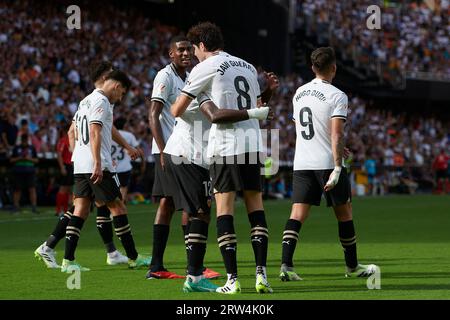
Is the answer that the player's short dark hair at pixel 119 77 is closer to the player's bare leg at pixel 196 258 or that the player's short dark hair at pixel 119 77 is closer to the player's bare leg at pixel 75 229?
the player's bare leg at pixel 75 229

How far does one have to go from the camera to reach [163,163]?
10258 mm

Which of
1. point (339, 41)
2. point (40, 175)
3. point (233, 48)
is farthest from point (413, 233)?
point (339, 41)

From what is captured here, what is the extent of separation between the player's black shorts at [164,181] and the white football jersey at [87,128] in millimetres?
855

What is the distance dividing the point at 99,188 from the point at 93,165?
1.04 ft

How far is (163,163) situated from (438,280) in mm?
3022

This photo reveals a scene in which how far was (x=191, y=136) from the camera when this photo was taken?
10.2 meters

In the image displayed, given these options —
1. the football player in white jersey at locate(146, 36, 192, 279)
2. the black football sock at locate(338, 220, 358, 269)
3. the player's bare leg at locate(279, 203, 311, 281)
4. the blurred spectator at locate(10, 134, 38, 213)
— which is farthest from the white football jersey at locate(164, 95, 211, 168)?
the blurred spectator at locate(10, 134, 38, 213)

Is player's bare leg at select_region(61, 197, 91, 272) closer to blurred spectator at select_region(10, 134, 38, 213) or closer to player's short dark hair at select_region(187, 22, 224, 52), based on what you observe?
player's short dark hair at select_region(187, 22, 224, 52)

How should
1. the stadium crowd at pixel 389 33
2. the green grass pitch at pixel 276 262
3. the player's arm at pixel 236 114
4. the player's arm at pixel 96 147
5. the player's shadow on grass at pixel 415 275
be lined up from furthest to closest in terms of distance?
1. the stadium crowd at pixel 389 33
2. the player's arm at pixel 96 147
3. the player's shadow on grass at pixel 415 275
4. the green grass pitch at pixel 276 262
5. the player's arm at pixel 236 114

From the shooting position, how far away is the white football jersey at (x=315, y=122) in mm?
10656

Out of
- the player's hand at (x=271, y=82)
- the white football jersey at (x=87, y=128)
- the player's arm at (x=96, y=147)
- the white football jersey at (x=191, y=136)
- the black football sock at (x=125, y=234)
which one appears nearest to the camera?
the player's hand at (x=271, y=82)

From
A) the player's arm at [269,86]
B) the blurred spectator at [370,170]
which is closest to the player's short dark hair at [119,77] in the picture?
the player's arm at [269,86]

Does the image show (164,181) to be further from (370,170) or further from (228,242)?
(370,170)

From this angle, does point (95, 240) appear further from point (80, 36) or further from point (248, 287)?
point (80, 36)
